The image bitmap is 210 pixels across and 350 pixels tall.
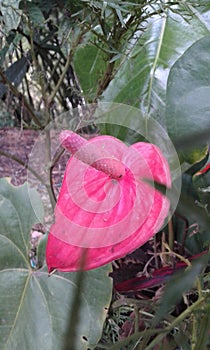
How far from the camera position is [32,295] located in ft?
1.62

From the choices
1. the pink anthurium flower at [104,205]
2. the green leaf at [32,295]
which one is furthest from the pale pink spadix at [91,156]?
the green leaf at [32,295]

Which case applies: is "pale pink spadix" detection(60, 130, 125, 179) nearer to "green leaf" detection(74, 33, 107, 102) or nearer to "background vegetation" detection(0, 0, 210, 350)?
"background vegetation" detection(0, 0, 210, 350)

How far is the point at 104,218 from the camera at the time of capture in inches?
13.8

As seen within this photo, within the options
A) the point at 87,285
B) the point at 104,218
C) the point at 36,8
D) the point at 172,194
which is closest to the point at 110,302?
the point at 87,285

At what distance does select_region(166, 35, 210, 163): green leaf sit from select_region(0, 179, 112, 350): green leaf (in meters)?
0.14

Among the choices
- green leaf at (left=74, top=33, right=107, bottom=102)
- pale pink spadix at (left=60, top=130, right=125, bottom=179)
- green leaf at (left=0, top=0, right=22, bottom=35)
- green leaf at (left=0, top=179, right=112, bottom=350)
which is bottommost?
green leaf at (left=0, top=179, right=112, bottom=350)

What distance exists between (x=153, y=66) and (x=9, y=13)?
0.18 m

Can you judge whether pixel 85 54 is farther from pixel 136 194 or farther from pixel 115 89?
pixel 136 194

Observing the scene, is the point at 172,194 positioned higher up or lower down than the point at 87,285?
higher up

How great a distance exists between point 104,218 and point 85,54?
38cm

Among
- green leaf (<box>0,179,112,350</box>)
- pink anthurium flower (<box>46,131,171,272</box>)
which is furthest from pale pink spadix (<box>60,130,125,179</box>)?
green leaf (<box>0,179,112,350</box>)

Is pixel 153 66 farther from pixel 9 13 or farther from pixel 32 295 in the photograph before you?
pixel 32 295

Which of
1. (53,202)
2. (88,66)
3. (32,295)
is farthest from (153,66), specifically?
(32,295)

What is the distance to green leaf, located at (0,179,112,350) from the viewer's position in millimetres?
453
